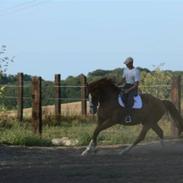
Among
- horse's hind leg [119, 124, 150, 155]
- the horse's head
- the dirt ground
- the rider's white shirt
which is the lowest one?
the dirt ground

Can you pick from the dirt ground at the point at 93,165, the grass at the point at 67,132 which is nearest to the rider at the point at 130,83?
the dirt ground at the point at 93,165

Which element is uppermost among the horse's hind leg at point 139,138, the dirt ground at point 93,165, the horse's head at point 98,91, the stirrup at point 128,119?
the horse's head at point 98,91

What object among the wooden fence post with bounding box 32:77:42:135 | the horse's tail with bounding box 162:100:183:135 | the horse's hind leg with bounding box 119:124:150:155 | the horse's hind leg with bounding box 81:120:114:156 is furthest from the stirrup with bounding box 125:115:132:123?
the wooden fence post with bounding box 32:77:42:135

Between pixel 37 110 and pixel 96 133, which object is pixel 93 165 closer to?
pixel 96 133

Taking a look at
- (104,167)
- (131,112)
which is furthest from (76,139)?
(104,167)

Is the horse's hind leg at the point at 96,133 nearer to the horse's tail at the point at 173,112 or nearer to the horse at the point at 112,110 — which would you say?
the horse at the point at 112,110

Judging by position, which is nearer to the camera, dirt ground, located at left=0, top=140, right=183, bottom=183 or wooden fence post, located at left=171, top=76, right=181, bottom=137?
dirt ground, located at left=0, top=140, right=183, bottom=183

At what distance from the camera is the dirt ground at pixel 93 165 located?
11602mm

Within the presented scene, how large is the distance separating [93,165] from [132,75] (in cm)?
396

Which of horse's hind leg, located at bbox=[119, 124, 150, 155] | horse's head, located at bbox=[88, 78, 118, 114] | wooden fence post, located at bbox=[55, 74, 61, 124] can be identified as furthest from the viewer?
wooden fence post, located at bbox=[55, 74, 61, 124]

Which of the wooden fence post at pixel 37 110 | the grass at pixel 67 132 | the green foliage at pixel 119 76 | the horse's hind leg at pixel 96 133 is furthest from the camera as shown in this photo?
the green foliage at pixel 119 76

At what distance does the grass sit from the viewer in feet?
65.6

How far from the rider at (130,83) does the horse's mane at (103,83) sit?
1.01 feet

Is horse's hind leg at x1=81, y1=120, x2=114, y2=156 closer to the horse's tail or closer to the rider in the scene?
the rider
